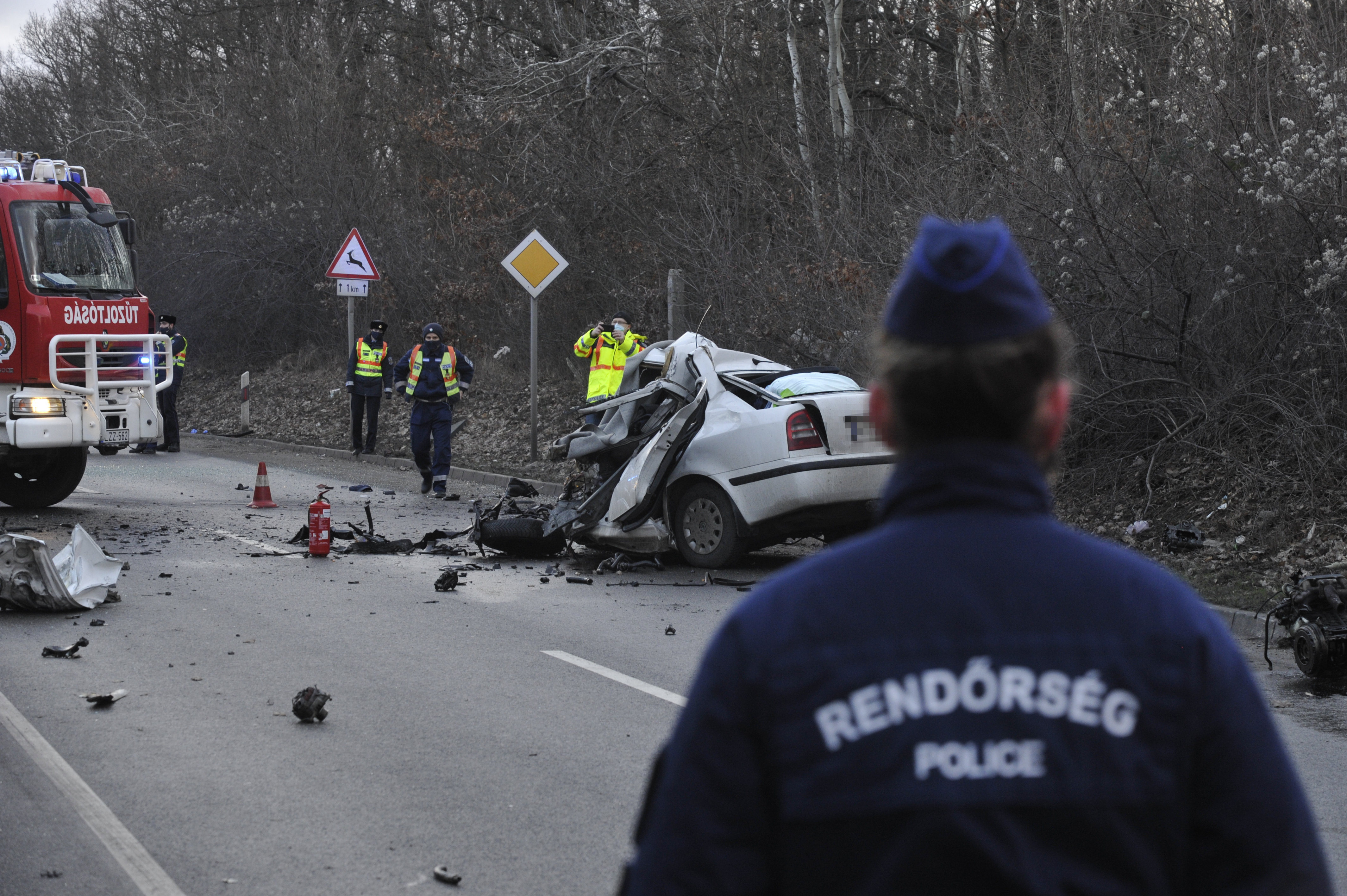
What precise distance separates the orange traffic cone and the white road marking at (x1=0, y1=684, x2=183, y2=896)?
9.12 m

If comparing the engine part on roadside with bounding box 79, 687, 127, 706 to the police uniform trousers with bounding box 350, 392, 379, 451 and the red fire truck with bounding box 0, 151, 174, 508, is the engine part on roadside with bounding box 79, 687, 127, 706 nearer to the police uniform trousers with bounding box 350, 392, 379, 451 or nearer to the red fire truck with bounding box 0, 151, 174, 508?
the red fire truck with bounding box 0, 151, 174, 508

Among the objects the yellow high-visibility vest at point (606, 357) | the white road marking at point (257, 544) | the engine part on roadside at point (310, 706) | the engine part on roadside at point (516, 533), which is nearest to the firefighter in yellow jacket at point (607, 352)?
the yellow high-visibility vest at point (606, 357)

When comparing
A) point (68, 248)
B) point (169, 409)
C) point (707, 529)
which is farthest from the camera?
point (169, 409)

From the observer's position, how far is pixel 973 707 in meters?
1.49

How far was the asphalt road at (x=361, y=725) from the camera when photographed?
16.2ft

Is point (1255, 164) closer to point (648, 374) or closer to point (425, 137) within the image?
point (648, 374)

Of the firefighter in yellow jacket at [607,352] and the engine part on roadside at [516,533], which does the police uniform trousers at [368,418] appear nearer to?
the firefighter in yellow jacket at [607,352]

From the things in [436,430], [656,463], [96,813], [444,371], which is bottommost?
[96,813]

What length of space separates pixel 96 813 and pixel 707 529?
6604mm

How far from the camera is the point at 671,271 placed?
1873cm

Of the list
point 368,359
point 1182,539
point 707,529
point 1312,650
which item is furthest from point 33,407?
point 1312,650

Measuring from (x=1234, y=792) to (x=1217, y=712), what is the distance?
8cm

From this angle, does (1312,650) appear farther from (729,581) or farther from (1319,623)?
(729,581)

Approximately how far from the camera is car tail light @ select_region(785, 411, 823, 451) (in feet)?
35.3
